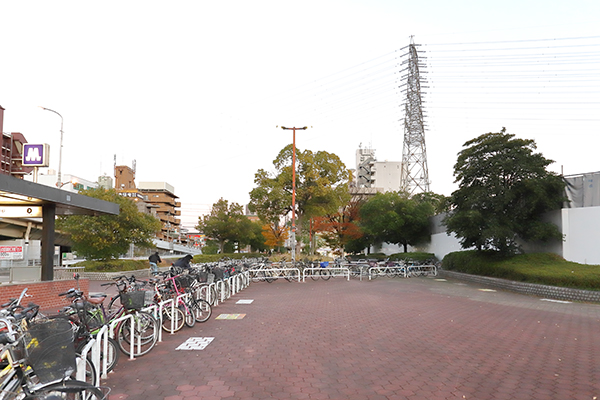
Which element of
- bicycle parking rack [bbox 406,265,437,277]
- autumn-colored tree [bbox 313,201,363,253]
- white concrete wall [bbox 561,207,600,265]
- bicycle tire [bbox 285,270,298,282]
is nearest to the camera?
white concrete wall [bbox 561,207,600,265]

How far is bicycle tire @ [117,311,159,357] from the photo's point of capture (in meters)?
6.59

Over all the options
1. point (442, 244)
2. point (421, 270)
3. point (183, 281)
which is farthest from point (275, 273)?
point (442, 244)

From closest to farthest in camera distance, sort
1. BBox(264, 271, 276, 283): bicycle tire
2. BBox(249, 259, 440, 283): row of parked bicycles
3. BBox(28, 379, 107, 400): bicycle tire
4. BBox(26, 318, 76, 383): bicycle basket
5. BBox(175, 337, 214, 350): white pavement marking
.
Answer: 1. BBox(28, 379, 107, 400): bicycle tire
2. BBox(26, 318, 76, 383): bicycle basket
3. BBox(175, 337, 214, 350): white pavement marking
4. BBox(264, 271, 276, 283): bicycle tire
5. BBox(249, 259, 440, 283): row of parked bicycles

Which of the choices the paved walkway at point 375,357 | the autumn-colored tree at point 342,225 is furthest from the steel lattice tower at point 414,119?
the paved walkway at point 375,357

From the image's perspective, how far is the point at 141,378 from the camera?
5.58 m

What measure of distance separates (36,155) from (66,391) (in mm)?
14469

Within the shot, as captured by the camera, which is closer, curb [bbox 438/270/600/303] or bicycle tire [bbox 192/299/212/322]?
bicycle tire [bbox 192/299/212/322]

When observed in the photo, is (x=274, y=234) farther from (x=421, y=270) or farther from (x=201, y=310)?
(x=201, y=310)

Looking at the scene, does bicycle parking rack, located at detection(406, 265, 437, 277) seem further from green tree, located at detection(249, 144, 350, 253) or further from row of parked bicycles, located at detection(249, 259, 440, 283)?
green tree, located at detection(249, 144, 350, 253)

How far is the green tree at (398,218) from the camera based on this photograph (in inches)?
1316

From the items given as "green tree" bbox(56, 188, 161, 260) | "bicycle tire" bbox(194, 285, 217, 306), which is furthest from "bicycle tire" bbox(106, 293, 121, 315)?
"green tree" bbox(56, 188, 161, 260)

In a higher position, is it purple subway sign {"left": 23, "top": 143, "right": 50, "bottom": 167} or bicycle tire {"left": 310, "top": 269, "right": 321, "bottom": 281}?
purple subway sign {"left": 23, "top": 143, "right": 50, "bottom": 167}

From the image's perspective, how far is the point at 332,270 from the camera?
23094mm

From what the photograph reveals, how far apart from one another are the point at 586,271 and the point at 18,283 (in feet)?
59.9
